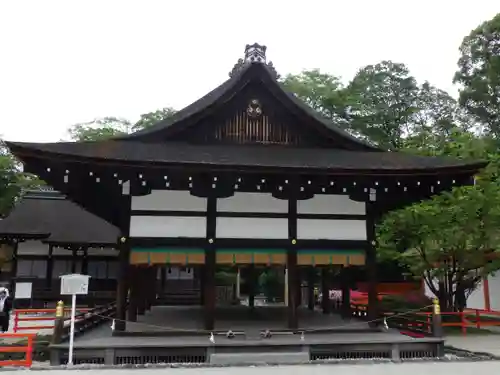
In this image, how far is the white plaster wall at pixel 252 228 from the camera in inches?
438

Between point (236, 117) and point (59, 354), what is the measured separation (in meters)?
7.24

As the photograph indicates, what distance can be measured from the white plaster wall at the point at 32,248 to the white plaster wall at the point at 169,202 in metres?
15.1

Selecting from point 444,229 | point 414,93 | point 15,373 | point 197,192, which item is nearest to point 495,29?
point 414,93

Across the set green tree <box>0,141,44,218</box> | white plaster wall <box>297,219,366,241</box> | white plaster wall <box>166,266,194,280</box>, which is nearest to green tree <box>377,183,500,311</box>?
white plaster wall <box>297,219,366,241</box>

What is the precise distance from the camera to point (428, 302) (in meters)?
22.3

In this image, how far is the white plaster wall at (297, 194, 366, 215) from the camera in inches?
454

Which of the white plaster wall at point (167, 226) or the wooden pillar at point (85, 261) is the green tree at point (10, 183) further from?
the white plaster wall at point (167, 226)

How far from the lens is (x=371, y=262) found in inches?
453

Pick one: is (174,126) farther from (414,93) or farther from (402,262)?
(414,93)

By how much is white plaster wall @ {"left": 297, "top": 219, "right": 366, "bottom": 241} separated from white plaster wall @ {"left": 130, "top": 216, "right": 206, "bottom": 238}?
8.23 feet

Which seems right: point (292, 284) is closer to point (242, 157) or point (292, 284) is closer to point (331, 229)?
point (331, 229)

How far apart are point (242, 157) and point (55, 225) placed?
52.8 ft

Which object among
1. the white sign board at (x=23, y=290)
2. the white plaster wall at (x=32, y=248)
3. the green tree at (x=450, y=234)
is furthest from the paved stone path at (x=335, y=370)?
the white plaster wall at (x=32, y=248)

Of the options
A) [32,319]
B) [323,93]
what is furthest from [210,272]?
[323,93]
